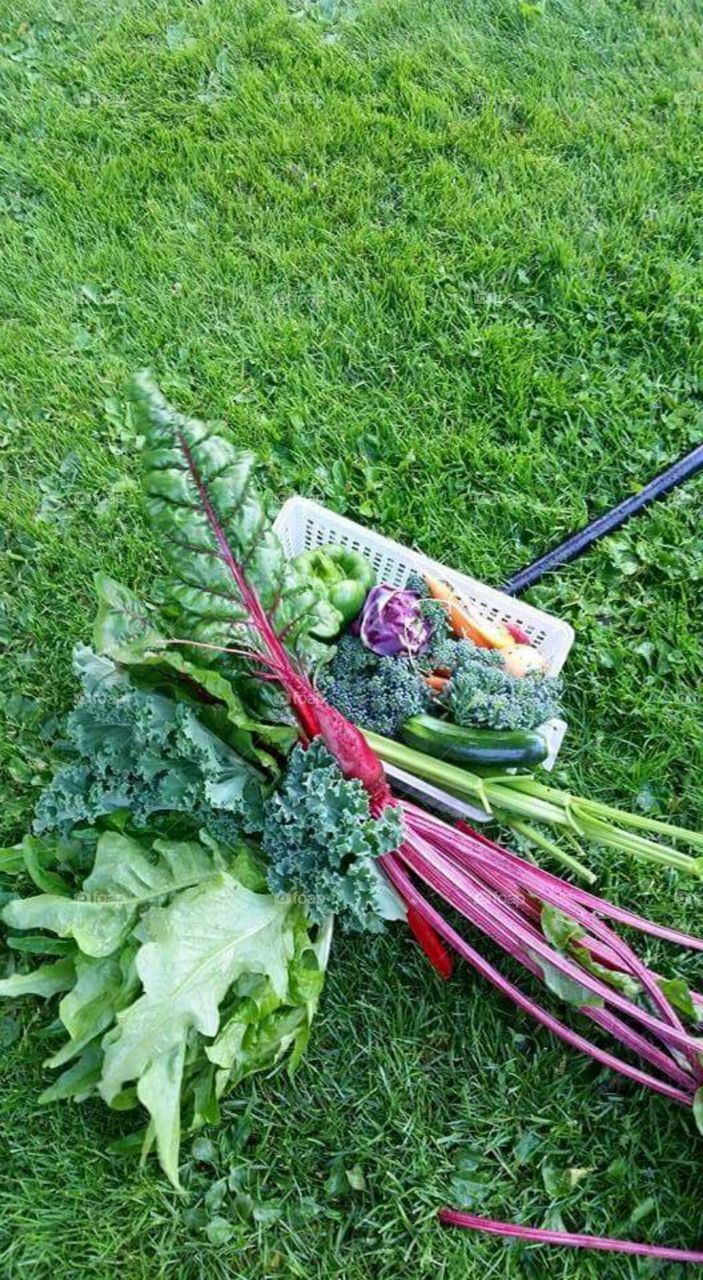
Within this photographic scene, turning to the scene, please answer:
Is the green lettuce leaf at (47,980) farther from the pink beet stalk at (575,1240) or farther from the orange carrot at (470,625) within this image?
the orange carrot at (470,625)

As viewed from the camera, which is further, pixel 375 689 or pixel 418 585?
pixel 418 585

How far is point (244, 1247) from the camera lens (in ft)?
7.44

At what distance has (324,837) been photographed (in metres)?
2.17

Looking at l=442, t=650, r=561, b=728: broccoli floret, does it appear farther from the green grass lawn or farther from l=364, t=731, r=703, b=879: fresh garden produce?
the green grass lawn

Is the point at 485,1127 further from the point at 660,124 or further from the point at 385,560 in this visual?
the point at 660,124

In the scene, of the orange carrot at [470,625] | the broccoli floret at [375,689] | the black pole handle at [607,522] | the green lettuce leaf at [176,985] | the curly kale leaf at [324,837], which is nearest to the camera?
the green lettuce leaf at [176,985]

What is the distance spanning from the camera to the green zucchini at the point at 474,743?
2.36m

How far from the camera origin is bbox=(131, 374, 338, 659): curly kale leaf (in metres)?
2.03

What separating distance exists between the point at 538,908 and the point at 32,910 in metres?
1.12

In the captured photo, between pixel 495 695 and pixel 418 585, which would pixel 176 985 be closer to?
pixel 495 695

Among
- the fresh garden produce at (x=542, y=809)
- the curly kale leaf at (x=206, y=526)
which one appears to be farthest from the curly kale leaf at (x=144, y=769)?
the fresh garden produce at (x=542, y=809)

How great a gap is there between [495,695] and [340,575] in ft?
1.62

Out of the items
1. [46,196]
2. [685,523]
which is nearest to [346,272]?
[46,196]

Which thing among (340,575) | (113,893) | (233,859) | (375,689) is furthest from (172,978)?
(340,575)
